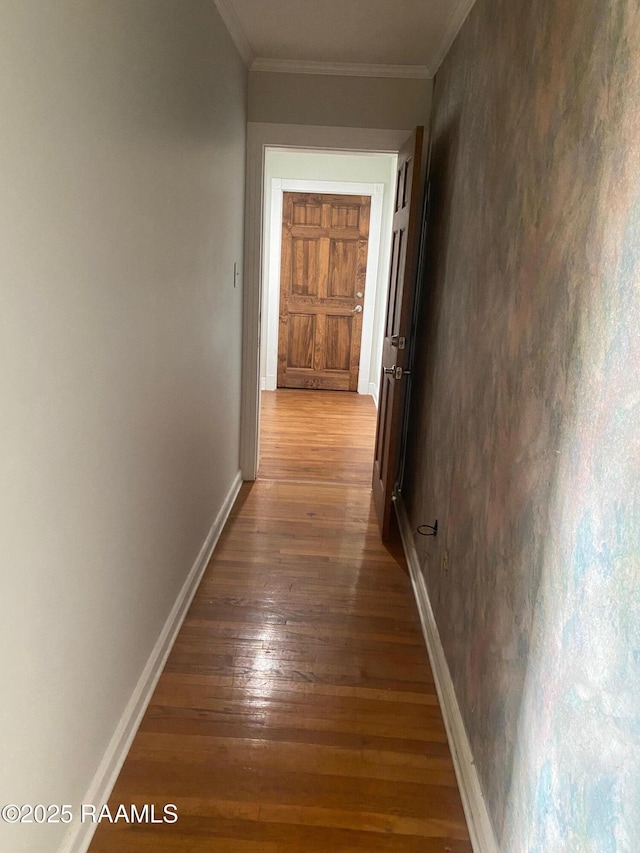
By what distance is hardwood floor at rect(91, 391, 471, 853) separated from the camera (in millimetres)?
1495

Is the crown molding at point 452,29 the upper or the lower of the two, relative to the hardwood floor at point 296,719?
upper

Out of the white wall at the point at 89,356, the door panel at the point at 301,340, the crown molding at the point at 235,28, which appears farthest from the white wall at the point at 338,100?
the door panel at the point at 301,340

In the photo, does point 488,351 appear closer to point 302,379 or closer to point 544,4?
point 544,4

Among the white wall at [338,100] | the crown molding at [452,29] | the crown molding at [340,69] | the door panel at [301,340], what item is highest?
the crown molding at [340,69]

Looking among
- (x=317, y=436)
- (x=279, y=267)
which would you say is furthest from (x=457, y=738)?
(x=279, y=267)

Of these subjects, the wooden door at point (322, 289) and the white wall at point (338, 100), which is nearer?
the white wall at point (338, 100)

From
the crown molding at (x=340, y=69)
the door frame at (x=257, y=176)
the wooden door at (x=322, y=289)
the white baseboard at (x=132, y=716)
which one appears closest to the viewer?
the white baseboard at (x=132, y=716)

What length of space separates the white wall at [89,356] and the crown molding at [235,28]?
25 centimetres

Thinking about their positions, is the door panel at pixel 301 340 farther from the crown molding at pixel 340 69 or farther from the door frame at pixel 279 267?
the crown molding at pixel 340 69

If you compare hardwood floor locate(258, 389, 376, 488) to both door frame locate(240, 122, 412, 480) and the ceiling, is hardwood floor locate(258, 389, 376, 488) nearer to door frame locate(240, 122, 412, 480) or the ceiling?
door frame locate(240, 122, 412, 480)

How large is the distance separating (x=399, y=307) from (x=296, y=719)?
196cm

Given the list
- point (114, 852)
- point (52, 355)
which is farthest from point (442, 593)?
point (52, 355)

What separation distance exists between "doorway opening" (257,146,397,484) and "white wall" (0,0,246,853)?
3669mm

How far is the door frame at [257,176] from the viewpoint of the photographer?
3.26 meters
